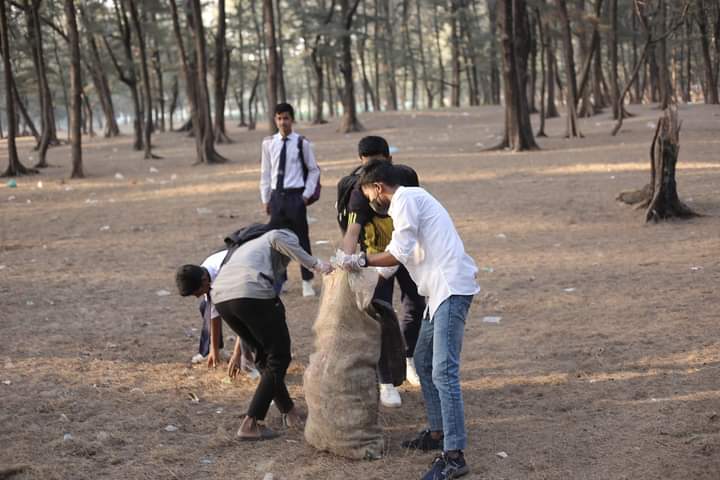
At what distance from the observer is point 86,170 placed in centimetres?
2264

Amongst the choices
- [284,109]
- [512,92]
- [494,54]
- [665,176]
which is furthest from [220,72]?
[284,109]

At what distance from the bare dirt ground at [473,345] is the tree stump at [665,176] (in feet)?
0.97

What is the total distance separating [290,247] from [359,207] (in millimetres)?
597

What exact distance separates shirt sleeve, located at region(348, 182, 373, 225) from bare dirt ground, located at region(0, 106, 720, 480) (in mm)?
1189

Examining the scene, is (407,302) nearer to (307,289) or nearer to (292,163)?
(292,163)

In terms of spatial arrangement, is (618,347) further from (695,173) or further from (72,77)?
(72,77)

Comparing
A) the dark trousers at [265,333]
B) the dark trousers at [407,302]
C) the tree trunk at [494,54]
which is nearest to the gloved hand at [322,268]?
the dark trousers at [265,333]

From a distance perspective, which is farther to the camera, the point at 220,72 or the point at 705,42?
the point at 705,42

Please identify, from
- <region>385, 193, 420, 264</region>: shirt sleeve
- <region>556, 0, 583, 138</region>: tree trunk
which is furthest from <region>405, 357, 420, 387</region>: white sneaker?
<region>556, 0, 583, 138</region>: tree trunk

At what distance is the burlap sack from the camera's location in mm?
4277

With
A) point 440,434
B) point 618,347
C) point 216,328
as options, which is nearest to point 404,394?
point 440,434

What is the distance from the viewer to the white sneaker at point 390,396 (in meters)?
4.99

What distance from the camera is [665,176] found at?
1032 centimetres

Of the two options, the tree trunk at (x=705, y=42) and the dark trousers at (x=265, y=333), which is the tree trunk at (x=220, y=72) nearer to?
the tree trunk at (x=705, y=42)
